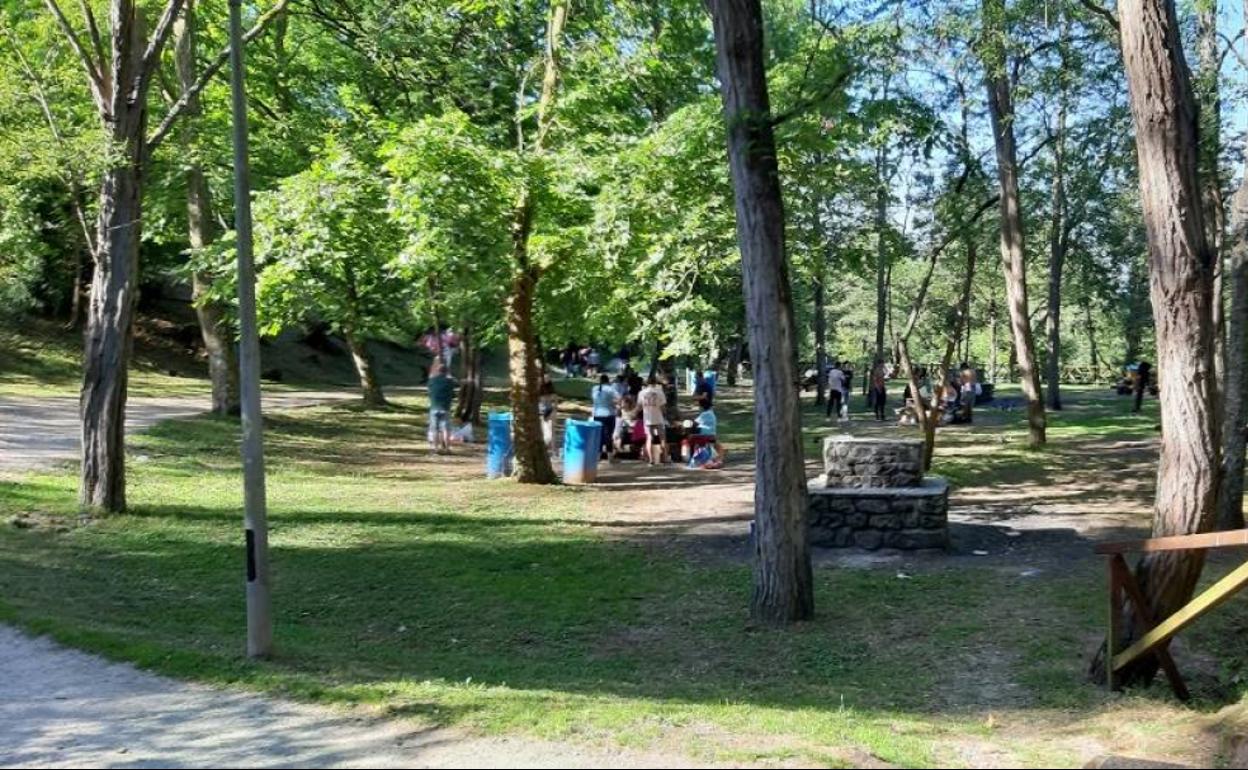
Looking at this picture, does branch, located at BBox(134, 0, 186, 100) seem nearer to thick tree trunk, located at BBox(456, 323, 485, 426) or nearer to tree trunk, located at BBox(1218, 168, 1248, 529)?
tree trunk, located at BBox(1218, 168, 1248, 529)

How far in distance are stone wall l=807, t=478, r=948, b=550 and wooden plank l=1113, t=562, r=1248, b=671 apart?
4.77m

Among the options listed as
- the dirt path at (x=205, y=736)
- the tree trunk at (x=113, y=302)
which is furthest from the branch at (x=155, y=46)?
the dirt path at (x=205, y=736)

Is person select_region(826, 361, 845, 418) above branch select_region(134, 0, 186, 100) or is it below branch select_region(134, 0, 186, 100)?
below

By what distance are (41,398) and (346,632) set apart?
59.9 feet

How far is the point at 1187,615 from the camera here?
689 cm

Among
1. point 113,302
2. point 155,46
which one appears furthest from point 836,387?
point 155,46

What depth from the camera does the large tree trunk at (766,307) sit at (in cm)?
917

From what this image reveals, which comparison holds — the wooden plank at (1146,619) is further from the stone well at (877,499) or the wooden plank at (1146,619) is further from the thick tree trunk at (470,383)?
the thick tree trunk at (470,383)

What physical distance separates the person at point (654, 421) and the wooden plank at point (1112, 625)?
1287 centimetres

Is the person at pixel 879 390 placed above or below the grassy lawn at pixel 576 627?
above

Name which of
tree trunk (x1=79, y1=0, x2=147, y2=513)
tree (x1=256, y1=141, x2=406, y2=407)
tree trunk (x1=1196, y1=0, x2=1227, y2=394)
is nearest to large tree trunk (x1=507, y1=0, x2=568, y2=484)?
tree (x1=256, y1=141, x2=406, y2=407)

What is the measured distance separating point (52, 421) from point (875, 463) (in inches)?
617

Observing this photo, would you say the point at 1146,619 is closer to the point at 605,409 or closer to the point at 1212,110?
the point at 1212,110

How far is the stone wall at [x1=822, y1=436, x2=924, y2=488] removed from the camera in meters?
12.8
